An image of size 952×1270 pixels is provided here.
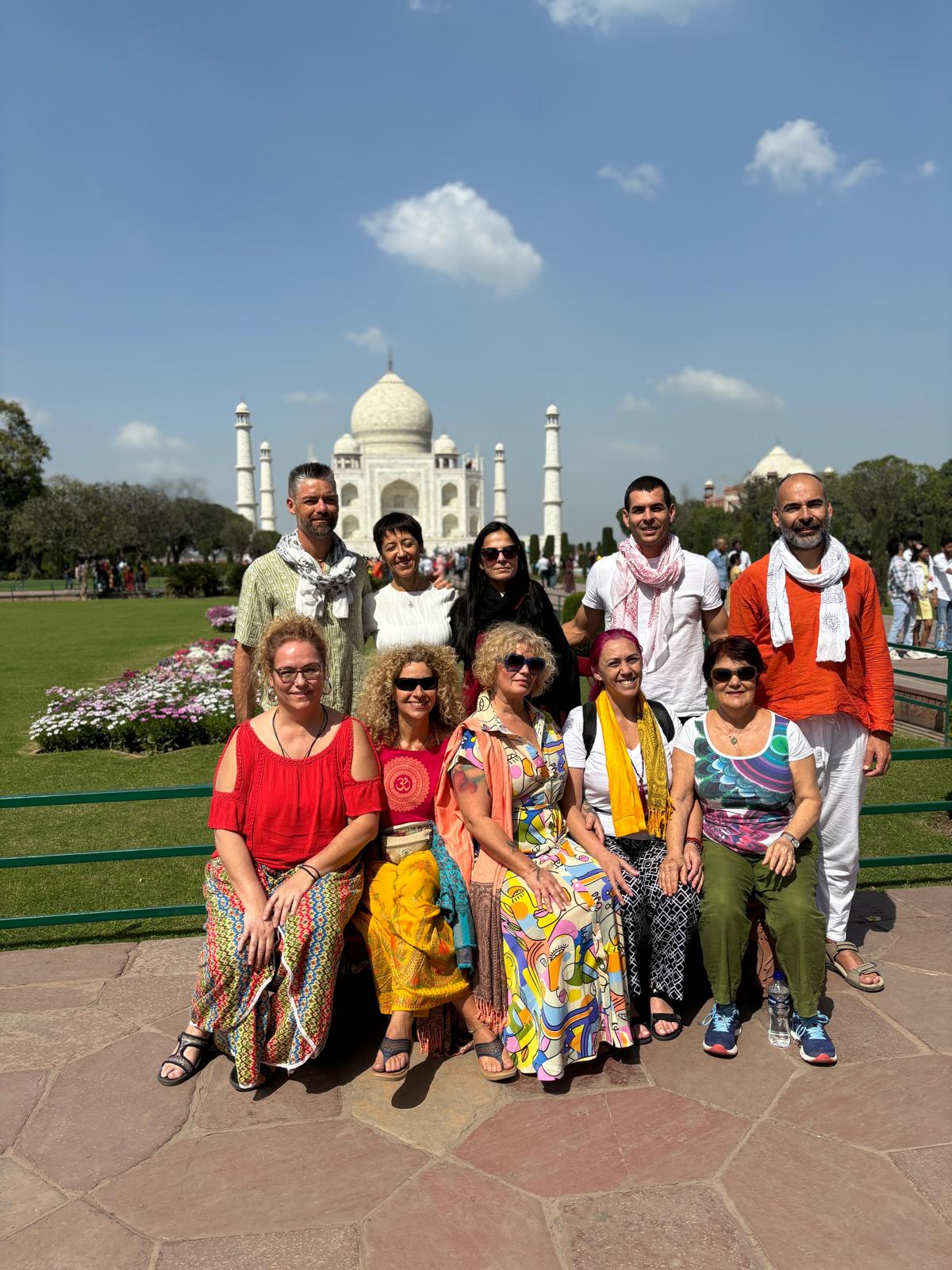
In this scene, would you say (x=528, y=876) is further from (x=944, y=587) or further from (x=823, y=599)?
(x=944, y=587)

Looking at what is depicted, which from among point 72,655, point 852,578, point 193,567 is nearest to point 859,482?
point 193,567

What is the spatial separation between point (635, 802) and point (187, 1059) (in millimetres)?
1597

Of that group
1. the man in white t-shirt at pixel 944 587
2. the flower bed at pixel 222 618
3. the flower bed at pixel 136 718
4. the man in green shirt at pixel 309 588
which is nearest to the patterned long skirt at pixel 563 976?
the man in green shirt at pixel 309 588

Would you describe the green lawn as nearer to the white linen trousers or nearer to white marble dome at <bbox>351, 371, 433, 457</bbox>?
the white linen trousers

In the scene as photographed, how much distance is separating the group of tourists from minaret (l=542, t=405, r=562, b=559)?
4957cm

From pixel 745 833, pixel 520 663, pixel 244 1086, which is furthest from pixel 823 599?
pixel 244 1086

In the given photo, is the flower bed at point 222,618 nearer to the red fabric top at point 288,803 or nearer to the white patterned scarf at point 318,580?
the white patterned scarf at point 318,580

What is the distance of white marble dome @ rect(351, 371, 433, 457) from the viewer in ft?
178

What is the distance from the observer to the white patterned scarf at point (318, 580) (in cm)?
333

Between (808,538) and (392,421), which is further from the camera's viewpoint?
(392,421)

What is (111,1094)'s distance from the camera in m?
2.51

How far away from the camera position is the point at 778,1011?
9.07 ft

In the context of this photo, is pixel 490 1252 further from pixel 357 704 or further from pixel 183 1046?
pixel 357 704

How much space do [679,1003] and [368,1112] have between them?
1065mm
